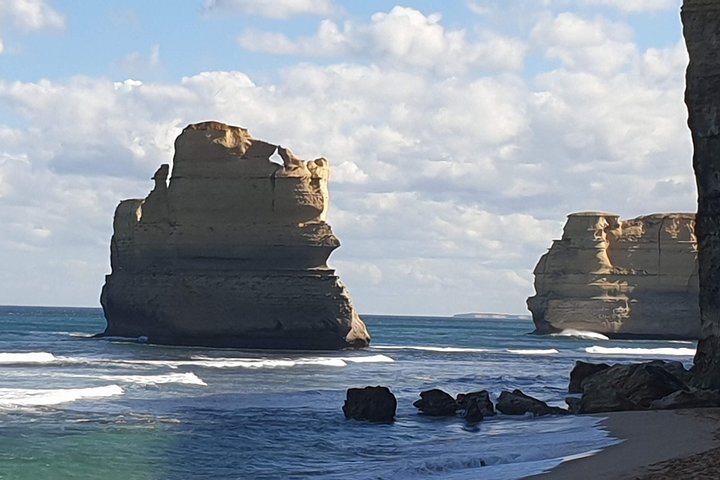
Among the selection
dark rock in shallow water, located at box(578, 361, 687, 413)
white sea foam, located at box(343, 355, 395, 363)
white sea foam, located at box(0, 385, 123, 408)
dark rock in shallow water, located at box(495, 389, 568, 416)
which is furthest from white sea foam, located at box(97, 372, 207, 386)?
dark rock in shallow water, located at box(578, 361, 687, 413)

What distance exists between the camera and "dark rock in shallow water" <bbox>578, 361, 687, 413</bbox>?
78.0ft

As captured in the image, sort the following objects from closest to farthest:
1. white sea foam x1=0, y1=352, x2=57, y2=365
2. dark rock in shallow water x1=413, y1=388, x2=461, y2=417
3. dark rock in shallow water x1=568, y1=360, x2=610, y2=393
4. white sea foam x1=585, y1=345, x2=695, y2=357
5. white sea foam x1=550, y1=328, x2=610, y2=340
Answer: dark rock in shallow water x1=413, y1=388, x2=461, y2=417 → dark rock in shallow water x1=568, y1=360, x2=610, y2=393 → white sea foam x1=0, y1=352, x2=57, y2=365 → white sea foam x1=585, y1=345, x2=695, y2=357 → white sea foam x1=550, y1=328, x2=610, y2=340

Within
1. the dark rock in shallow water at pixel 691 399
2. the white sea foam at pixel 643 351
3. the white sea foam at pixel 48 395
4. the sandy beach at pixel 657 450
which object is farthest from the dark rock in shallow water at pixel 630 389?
the white sea foam at pixel 643 351

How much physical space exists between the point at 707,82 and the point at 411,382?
16594mm

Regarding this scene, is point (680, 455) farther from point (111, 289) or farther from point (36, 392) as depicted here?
point (111, 289)

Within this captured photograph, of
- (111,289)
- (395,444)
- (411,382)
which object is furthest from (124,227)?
(395,444)

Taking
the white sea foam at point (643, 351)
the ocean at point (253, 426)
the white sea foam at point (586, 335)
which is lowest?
the ocean at point (253, 426)

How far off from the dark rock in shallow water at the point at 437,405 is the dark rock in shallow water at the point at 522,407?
3.57 ft

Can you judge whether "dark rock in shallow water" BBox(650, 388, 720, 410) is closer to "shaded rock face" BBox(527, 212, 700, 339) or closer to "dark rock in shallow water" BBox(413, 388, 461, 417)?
"dark rock in shallow water" BBox(413, 388, 461, 417)

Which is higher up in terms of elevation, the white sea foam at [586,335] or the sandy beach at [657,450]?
the white sea foam at [586,335]

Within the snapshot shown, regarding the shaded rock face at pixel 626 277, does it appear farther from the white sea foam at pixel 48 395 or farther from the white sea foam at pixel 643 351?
the white sea foam at pixel 48 395

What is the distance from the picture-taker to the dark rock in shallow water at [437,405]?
26.4 meters

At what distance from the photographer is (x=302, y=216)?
5338cm

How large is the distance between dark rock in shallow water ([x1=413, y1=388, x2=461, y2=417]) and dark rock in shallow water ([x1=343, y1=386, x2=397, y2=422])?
127 centimetres
